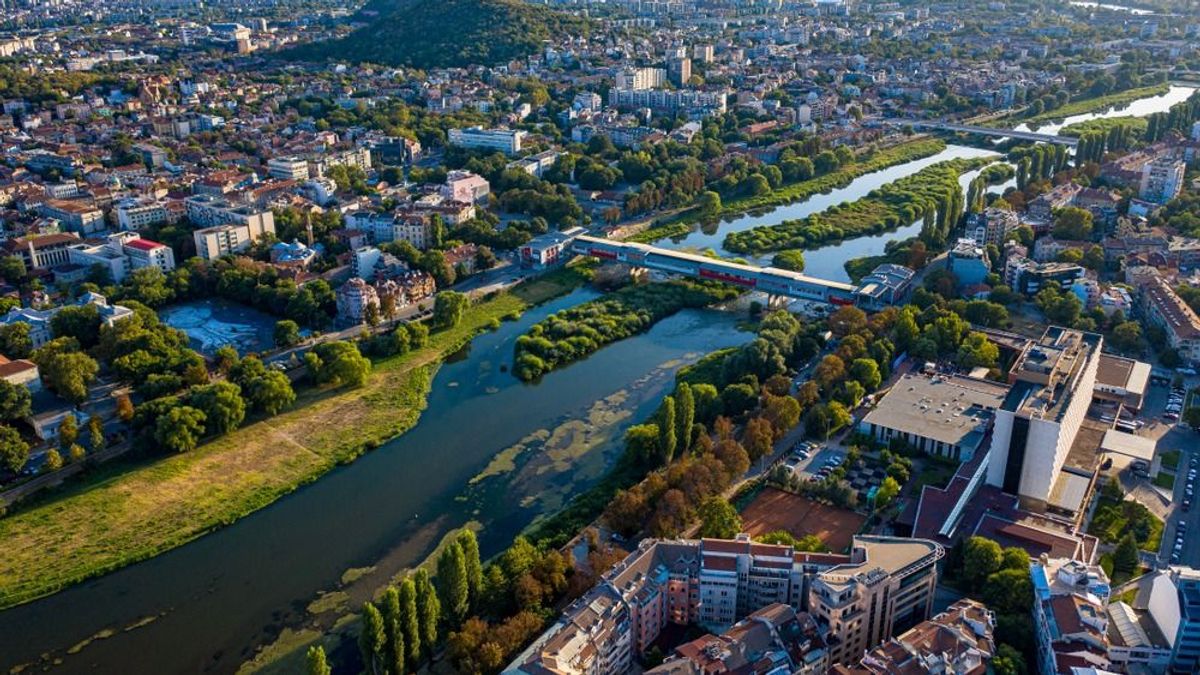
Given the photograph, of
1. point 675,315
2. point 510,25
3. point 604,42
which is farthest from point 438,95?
point 675,315

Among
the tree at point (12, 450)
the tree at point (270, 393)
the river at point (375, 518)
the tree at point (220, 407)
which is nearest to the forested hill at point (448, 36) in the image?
the river at point (375, 518)

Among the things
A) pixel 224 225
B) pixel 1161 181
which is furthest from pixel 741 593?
pixel 1161 181

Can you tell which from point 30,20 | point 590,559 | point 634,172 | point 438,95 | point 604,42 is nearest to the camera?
point 590,559

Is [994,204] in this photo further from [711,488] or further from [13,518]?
[13,518]

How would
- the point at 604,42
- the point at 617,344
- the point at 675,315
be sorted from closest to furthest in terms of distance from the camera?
the point at 617,344 → the point at 675,315 → the point at 604,42

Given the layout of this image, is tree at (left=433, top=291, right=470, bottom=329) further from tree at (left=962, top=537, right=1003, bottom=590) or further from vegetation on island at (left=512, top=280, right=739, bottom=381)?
tree at (left=962, top=537, right=1003, bottom=590)

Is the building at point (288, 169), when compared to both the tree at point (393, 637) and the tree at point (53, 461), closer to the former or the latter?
the tree at point (53, 461)

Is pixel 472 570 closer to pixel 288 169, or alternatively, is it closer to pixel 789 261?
pixel 789 261

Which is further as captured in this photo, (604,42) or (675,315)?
(604,42)
